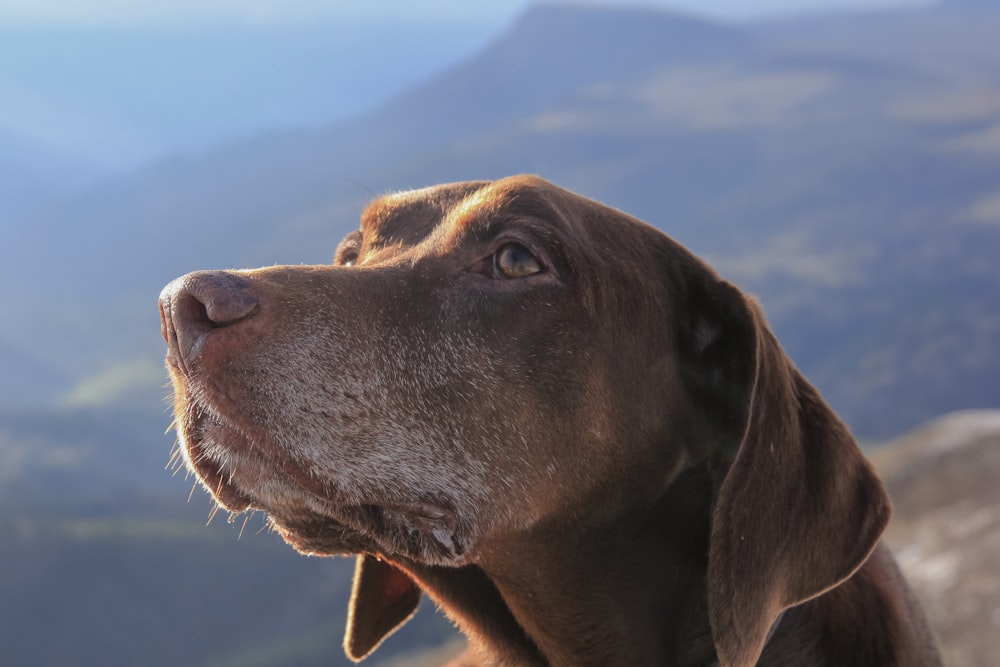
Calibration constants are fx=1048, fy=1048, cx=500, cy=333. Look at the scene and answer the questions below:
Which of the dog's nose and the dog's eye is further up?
the dog's nose

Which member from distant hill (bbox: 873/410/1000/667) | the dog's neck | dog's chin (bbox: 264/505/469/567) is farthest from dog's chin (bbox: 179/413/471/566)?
distant hill (bbox: 873/410/1000/667)

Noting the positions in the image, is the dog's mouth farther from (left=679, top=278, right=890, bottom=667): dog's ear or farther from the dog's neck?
(left=679, top=278, right=890, bottom=667): dog's ear

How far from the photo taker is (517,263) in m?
4.43

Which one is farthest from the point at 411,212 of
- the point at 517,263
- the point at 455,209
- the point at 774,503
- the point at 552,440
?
the point at 774,503

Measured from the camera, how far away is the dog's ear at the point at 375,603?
5.80 m

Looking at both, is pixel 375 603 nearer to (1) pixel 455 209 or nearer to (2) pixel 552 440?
(2) pixel 552 440

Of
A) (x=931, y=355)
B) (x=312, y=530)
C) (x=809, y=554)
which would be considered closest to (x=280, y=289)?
(x=312, y=530)

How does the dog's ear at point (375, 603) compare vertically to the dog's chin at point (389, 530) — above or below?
below

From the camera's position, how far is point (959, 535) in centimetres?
1501

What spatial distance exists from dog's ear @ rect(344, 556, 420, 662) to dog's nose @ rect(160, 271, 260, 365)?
2.46m

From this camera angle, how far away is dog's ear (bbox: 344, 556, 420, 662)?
5797mm

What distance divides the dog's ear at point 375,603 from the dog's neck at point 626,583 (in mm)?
1190

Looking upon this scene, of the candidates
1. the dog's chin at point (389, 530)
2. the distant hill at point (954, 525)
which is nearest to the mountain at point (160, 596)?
the distant hill at point (954, 525)

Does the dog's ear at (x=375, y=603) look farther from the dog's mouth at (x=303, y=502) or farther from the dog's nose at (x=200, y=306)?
the dog's nose at (x=200, y=306)
